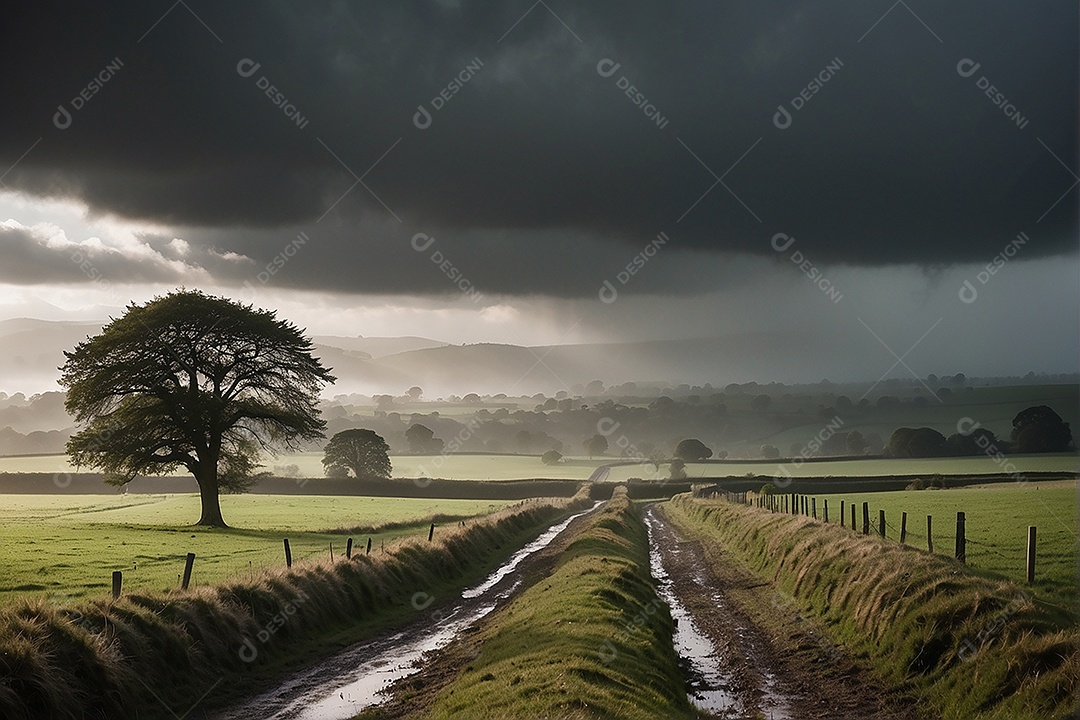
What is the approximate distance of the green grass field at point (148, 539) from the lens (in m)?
27.1

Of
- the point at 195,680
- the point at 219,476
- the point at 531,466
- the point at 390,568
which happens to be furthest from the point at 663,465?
the point at 195,680

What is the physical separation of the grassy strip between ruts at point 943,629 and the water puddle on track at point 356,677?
11.7 meters

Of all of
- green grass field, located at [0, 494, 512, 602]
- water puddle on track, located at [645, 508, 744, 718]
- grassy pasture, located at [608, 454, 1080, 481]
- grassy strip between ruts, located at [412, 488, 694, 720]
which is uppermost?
green grass field, located at [0, 494, 512, 602]

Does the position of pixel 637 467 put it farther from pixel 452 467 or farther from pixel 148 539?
pixel 148 539

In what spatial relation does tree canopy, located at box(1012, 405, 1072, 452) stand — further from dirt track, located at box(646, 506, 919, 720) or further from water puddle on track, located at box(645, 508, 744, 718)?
water puddle on track, located at box(645, 508, 744, 718)

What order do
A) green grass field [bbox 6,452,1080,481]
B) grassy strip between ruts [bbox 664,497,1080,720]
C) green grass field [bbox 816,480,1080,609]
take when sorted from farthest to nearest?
1. green grass field [bbox 6,452,1080,481]
2. green grass field [bbox 816,480,1080,609]
3. grassy strip between ruts [bbox 664,497,1080,720]

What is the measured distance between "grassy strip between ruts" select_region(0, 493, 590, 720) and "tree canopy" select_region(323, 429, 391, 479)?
9281 centimetres

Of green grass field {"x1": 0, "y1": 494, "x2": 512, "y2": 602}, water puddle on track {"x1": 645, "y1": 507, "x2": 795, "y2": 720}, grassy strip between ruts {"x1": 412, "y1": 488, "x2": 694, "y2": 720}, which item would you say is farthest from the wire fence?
green grass field {"x1": 0, "y1": 494, "x2": 512, "y2": 602}

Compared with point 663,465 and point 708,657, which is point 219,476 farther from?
point 663,465

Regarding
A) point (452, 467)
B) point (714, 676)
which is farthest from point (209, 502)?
point (452, 467)

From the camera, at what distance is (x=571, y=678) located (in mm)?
15250

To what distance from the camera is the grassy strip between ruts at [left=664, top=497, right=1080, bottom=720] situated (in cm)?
1409

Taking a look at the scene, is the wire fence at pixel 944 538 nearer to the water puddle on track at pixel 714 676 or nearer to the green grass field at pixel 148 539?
the water puddle on track at pixel 714 676

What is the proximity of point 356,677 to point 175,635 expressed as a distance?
4.42 meters
